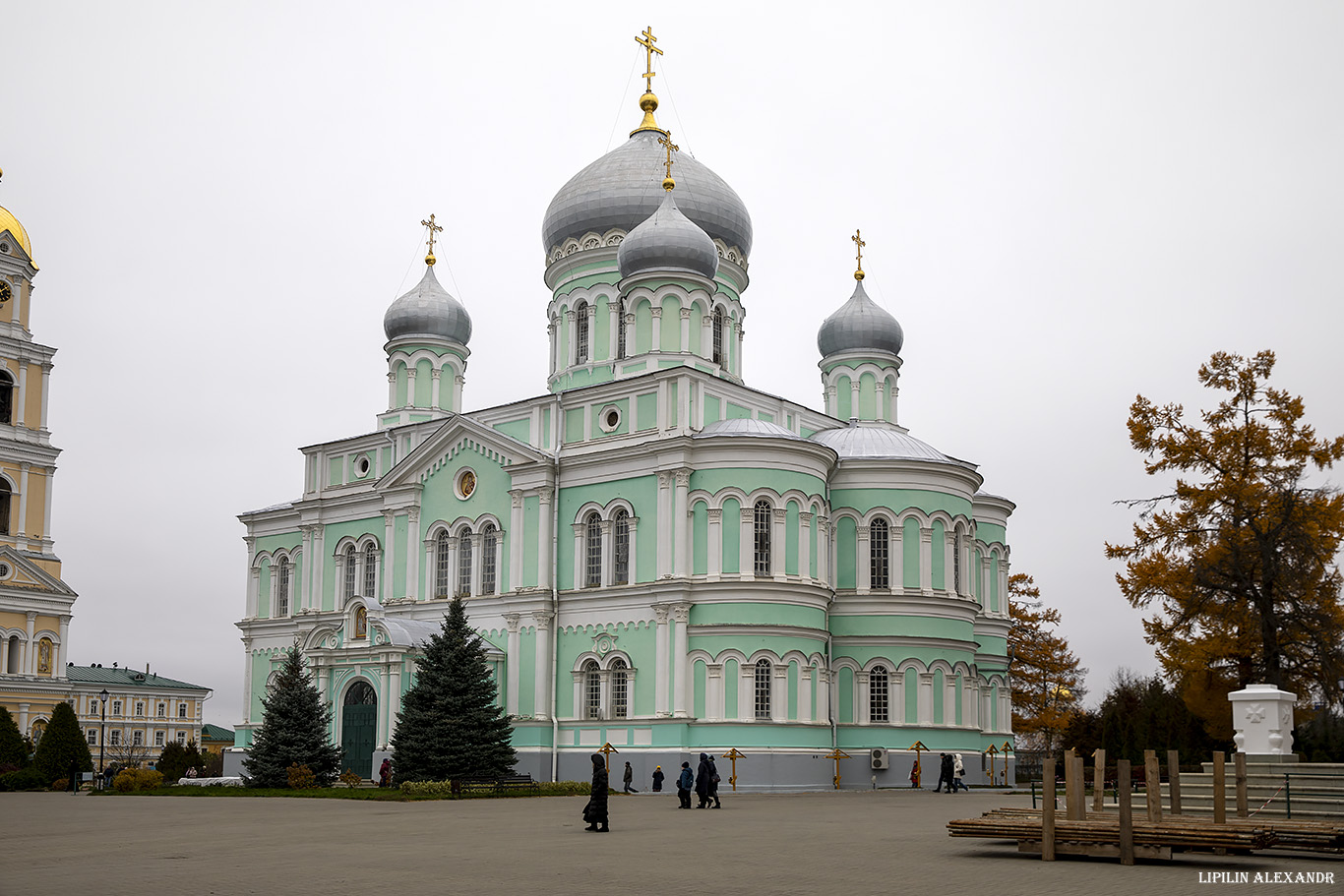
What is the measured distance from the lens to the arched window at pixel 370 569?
4278 cm

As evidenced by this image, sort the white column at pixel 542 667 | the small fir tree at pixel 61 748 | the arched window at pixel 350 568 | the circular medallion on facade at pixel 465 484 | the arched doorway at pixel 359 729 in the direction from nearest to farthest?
the white column at pixel 542 667 < the arched doorway at pixel 359 729 < the circular medallion on facade at pixel 465 484 < the small fir tree at pixel 61 748 < the arched window at pixel 350 568

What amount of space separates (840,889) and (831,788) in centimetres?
2340

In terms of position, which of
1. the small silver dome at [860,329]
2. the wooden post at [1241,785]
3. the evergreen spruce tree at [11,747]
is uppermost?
the small silver dome at [860,329]

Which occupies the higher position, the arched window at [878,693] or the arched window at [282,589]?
the arched window at [282,589]

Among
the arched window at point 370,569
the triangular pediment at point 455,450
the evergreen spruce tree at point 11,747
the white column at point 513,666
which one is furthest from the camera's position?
the arched window at point 370,569

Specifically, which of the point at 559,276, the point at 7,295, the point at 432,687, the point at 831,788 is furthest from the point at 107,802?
the point at 7,295

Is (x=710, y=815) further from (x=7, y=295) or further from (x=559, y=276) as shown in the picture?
(x=7, y=295)

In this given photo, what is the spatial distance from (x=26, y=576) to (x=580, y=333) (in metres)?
23.6

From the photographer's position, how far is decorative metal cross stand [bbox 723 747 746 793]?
33250mm

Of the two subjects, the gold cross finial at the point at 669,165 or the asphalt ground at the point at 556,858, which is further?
the gold cross finial at the point at 669,165

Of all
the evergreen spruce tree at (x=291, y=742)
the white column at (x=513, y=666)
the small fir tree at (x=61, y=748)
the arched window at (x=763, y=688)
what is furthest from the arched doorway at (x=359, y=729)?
the arched window at (x=763, y=688)

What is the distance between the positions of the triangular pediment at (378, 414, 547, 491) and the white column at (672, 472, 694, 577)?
4715 mm

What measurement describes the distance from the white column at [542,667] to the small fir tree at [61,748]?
1460 cm

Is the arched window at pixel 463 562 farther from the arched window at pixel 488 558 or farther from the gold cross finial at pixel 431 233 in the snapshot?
the gold cross finial at pixel 431 233
